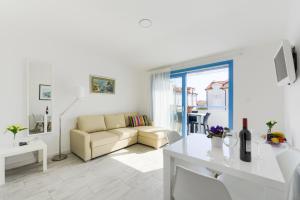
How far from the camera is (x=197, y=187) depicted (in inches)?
32.4

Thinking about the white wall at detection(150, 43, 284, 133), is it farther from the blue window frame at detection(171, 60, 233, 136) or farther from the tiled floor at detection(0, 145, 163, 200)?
the tiled floor at detection(0, 145, 163, 200)

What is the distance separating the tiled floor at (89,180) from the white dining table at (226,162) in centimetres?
84

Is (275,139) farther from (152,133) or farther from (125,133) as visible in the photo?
(125,133)

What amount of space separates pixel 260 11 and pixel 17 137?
443 cm

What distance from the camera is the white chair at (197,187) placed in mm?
751

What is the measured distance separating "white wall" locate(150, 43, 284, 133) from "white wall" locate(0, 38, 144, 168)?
302 centimetres

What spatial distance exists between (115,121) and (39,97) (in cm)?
174

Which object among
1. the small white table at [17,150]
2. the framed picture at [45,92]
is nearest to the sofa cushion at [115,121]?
the framed picture at [45,92]

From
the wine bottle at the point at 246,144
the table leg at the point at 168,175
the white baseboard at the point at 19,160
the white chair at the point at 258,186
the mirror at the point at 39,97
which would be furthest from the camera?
the mirror at the point at 39,97

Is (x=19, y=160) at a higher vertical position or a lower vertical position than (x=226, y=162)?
lower

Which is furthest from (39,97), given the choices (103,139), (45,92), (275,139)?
(275,139)

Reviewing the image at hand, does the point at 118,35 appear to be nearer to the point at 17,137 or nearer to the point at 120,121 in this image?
the point at 120,121

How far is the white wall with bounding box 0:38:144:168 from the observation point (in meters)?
2.37

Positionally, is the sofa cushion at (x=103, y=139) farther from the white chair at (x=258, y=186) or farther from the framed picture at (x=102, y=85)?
the white chair at (x=258, y=186)
